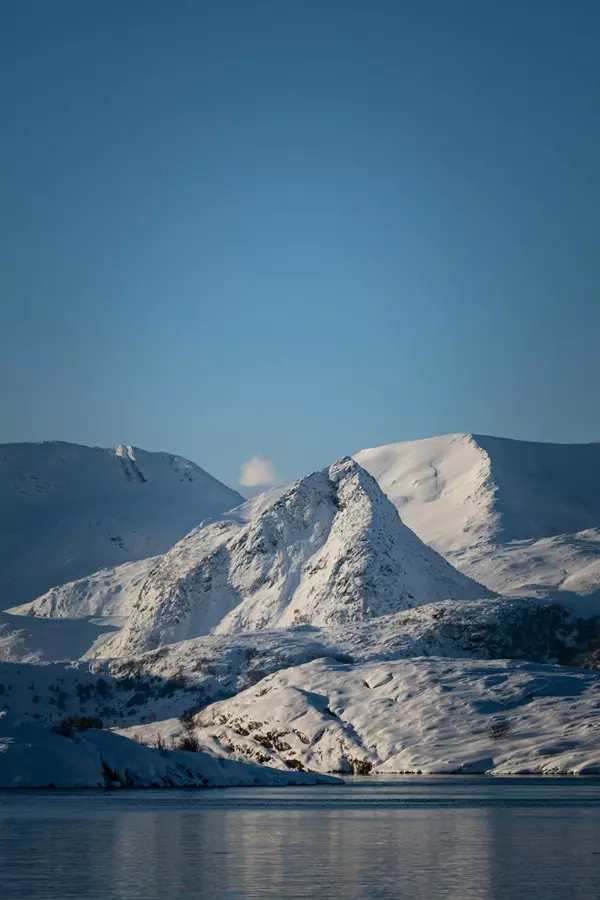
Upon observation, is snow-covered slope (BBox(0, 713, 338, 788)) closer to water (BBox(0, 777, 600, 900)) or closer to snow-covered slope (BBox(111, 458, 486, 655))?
water (BBox(0, 777, 600, 900))

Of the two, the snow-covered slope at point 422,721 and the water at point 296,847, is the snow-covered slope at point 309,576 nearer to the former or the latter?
the snow-covered slope at point 422,721

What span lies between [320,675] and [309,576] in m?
66.7

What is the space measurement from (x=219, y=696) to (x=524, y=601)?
41634mm

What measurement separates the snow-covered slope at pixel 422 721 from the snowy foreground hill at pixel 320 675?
6.8 inches

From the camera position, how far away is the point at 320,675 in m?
120

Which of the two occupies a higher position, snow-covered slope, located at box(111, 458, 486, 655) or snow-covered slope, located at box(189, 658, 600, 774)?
snow-covered slope, located at box(111, 458, 486, 655)

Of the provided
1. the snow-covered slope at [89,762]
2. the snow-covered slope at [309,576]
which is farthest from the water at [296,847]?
the snow-covered slope at [309,576]

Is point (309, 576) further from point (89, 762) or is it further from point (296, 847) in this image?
point (296, 847)

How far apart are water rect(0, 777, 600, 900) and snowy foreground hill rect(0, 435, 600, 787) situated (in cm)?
1424

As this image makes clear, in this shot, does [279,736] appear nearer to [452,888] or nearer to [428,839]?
[428,839]

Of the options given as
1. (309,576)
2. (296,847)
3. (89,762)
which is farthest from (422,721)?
(309,576)

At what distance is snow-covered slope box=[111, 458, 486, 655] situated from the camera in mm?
178250

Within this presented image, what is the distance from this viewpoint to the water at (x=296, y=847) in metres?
27.3

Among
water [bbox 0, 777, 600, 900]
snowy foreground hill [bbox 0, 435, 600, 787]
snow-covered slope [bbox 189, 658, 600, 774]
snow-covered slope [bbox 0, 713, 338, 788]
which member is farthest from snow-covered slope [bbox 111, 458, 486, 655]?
water [bbox 0, 777, 600, 900]
